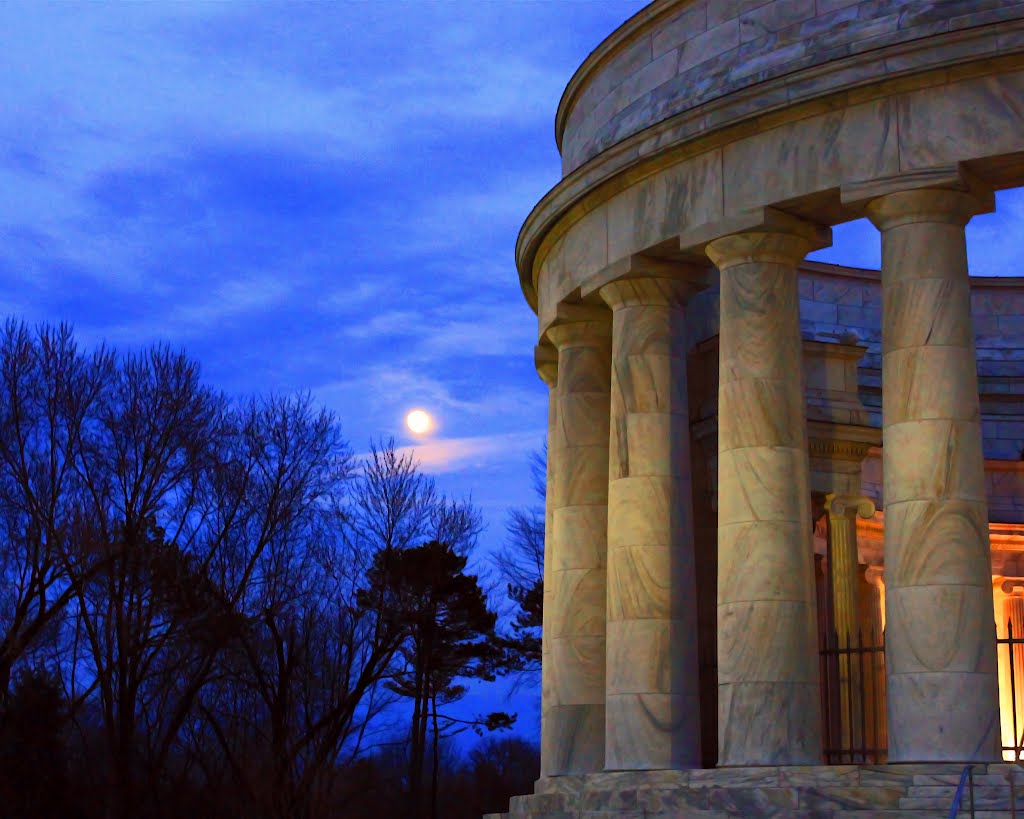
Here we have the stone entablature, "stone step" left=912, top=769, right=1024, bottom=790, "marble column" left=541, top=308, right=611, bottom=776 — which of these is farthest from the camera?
"marble column" left=541, top=308, right=611, bottom=776

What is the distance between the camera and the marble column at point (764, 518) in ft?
125

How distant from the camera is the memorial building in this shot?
35.8m

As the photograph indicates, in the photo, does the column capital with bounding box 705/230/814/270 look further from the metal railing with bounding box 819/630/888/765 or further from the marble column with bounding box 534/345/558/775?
the marble column with bounding box 534/345/558/775

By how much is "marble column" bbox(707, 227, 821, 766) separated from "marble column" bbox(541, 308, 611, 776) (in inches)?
383

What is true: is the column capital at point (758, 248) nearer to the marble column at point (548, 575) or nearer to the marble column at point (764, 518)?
the marble column at point (764, 518)

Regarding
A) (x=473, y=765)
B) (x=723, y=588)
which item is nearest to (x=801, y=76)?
(x=723, y=588)

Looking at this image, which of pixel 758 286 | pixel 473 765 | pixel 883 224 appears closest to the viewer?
pixel 883 224

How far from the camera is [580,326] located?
50.8m

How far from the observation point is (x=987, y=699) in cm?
3497

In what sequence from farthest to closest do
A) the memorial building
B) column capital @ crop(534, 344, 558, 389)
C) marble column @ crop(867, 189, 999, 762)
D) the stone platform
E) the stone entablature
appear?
column capital @ crop(534, 344, 558, 389)
the stone entablature
the memorial building
marble column @ crop(867, 189, 999, 762)
the stone platform

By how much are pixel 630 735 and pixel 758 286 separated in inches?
532

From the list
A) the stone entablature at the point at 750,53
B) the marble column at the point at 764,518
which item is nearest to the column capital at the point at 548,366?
the stone entablature at the point at 750,53

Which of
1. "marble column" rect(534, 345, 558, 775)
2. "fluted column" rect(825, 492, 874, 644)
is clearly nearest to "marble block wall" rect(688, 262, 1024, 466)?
"fluted column" rect(825, 492, 874, 644)

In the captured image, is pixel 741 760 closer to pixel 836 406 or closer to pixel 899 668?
pixel 899 668
